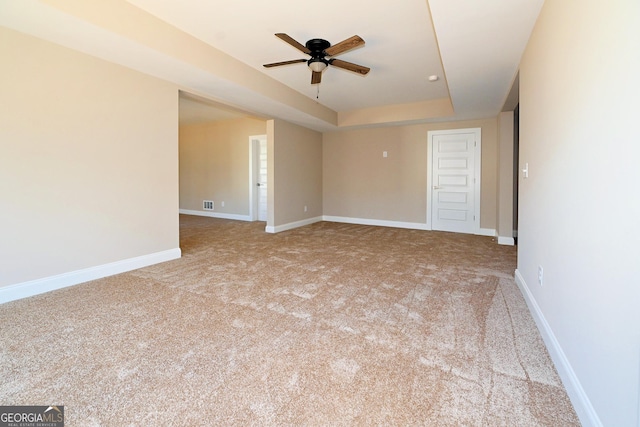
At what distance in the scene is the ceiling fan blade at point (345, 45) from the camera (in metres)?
Result: 2.60

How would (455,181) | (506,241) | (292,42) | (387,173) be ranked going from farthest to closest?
(387,173)
(455,181)
(506,241)
(292,42)

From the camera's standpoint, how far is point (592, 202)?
124 cm

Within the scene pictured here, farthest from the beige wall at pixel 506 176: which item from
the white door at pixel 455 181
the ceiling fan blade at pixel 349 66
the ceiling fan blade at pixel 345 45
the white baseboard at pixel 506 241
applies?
the ceiling fan blade at pixel 345 45

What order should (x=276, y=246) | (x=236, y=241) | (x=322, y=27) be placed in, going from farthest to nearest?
(x=236, y=241) → (x=276, y=246) → (x=322, y=27)

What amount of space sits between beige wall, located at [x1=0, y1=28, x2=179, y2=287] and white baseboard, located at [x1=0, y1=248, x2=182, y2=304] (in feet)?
0.18

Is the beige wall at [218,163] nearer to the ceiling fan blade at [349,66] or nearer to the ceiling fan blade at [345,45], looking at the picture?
the ceiling fan blade at [349,66]

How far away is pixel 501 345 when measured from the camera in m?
1.79

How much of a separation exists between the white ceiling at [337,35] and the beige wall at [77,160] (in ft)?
0.79

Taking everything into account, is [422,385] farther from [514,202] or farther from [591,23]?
[514,202]

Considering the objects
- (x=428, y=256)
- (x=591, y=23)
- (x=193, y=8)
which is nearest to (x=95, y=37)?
(x=193, y=8)

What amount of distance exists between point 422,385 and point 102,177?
341 centimetres

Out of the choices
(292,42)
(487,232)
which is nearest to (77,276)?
(292,42)

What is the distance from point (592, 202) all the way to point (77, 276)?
156 inches

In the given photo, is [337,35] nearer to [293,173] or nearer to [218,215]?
[293,173]
